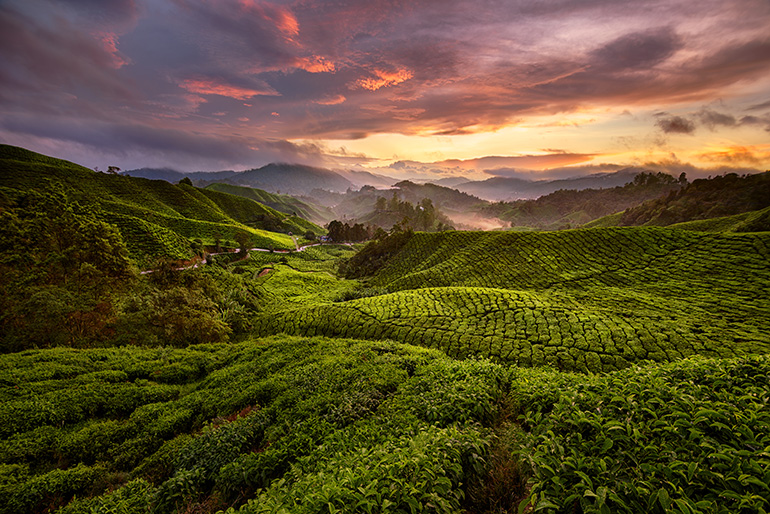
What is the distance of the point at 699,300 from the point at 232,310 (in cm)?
3630

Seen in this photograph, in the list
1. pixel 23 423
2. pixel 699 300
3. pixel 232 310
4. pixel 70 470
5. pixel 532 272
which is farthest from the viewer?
pixel 532 272

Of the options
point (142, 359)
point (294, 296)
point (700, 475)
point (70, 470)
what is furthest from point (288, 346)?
point (294, 296)

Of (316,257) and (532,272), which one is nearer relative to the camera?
(532,272)

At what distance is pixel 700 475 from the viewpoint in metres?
3.79

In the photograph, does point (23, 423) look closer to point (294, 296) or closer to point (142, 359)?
point (142, 359)

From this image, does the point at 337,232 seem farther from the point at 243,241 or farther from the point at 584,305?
the point at 584,305

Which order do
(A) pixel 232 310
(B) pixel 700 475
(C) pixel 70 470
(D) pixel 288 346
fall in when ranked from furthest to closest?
(A) pixel 232 310
(D) pixel 288 346
(C) pixel 70 470
(B) pixel 700 475

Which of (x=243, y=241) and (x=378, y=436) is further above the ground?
(x=378, y=436)

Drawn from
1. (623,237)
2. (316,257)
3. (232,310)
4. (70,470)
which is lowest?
(316,257)

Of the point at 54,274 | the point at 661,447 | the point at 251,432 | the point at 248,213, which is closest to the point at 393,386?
the point at 251,432

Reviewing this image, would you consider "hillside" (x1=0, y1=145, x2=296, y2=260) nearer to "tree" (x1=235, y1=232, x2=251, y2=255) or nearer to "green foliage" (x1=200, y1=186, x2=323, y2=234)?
"tree" (x1=235, y1=232, x2=251, y2=255)

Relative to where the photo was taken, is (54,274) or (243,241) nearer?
(54,274)

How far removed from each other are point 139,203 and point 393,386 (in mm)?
102867

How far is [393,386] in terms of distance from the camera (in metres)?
10.1
